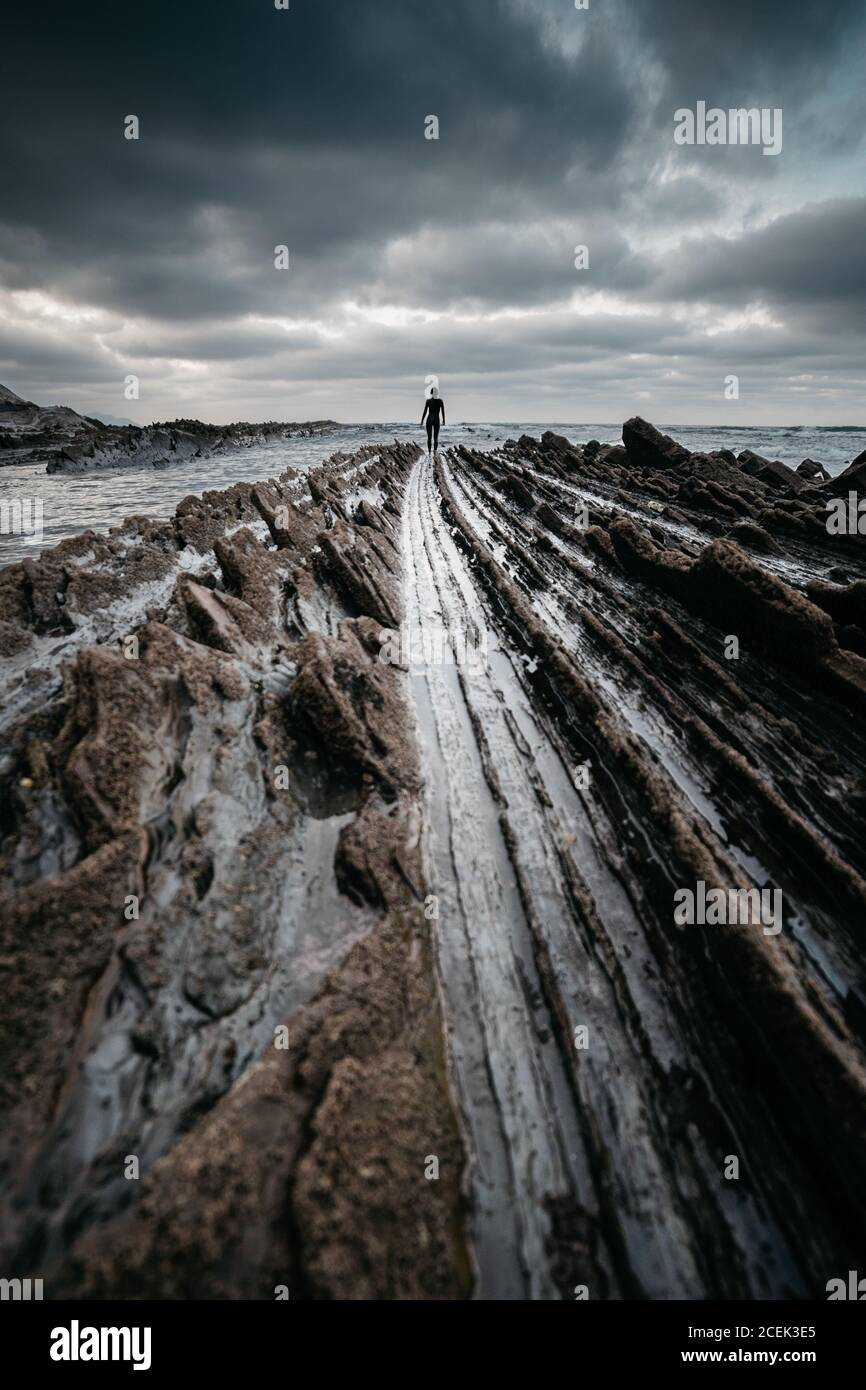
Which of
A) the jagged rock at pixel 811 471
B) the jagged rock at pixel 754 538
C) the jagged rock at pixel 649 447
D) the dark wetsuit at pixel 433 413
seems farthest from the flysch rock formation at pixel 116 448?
the jagged rock at pixel 811 471

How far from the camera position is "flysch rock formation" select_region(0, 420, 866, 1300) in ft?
6.52

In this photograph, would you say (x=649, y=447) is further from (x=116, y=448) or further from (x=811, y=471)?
(x=116, y=448)

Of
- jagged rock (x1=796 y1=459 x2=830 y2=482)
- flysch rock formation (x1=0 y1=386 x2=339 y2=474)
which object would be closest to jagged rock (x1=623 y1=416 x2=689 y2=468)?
jagged rock (x1=796 y1=459 x2=830 y2=482)

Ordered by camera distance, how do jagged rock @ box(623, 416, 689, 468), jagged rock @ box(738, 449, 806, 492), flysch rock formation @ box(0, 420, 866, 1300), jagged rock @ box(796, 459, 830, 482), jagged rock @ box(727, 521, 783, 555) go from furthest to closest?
jagged rock @ box(796, 459, 830, 482)
jagged rock @ box(623, 416, 689, 468)
jagged rock @ box(738, 449, 806, 492)
jagged rock @ box(727, 521, 783, 555)
flysch rock formation @ box(0, 420, 866, 1300)

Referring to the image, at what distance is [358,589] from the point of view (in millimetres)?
7441

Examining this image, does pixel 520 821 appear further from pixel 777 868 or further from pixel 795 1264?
pixel 795 1264

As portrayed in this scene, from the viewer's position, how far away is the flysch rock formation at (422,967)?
1986 mm

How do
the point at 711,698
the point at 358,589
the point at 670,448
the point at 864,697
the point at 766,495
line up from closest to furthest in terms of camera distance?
the point at 864,697 < the point at 711,698 < the point at 358,589 < the point at 766,495 < the point at 670,448

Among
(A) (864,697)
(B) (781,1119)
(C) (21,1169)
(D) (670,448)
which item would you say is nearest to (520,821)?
(B) (781,1119)

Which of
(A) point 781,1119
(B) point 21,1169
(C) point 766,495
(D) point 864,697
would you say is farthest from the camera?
(C) point 766,495

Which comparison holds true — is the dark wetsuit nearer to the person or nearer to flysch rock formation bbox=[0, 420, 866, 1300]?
the person

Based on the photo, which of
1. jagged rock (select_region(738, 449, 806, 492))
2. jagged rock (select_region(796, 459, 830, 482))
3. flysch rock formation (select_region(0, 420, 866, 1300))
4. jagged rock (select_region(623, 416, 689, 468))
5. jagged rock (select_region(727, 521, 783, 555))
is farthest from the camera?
jagged rock (select_region(796, 459, 830, 482))

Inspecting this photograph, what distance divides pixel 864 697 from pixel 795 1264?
184 inches

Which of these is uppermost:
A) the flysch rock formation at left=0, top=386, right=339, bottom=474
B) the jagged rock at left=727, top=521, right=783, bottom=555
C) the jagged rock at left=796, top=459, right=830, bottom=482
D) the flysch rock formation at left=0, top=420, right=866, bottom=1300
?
the flysch rock formation at left=0, top=386, right=339, bottom=474
